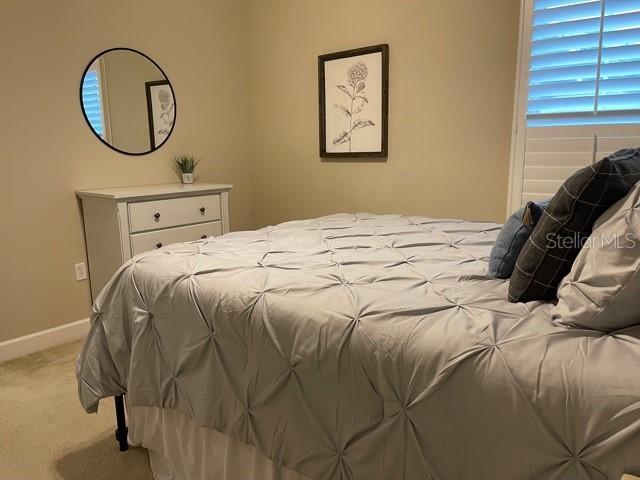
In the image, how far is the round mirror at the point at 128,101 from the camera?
3.17 meters

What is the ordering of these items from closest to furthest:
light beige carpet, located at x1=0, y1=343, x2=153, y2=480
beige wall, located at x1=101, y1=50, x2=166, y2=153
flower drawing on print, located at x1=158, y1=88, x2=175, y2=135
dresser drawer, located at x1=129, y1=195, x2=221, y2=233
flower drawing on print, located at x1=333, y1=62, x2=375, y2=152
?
1. light beige carpet, located at x1=0, y1=343, x2=153, y2=480
2. dresser drawer, located at x1=129, y1=195, x2=221, y2=233
3. beige wall, located at x1=101, y1=50, x2=166, y2=153
4. flower drawing on print, located at x1=333, y1=62, x2=375, y2=152
5. flower drawing on print, located at x1=158, y1=88, x2=175, y2=135

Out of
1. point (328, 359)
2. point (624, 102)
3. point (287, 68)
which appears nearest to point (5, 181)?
point (287, 68)

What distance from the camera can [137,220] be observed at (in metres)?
2.96

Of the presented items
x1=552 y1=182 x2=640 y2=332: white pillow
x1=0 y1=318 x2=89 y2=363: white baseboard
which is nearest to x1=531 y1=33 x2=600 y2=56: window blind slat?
x1=552 y1=182 x2=640 y2=332: white pillow

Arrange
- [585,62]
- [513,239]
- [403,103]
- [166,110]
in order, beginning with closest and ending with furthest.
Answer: [513,239] → [585,62] → [403,103] → [166,110]

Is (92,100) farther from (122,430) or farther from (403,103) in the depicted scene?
(122,430)

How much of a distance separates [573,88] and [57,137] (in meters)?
2.94

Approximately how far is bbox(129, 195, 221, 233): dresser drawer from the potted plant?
374mm

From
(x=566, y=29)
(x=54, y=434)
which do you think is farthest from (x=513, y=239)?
(x=54, y=434)

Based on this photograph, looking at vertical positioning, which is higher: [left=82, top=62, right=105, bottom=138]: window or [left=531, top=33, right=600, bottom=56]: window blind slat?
[left=531, top=33, right=600, bottom=56]: window blind slat

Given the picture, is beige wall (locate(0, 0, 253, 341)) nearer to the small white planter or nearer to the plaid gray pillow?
the small white planter

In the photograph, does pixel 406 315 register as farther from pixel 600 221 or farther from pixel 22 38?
pixel 22 38

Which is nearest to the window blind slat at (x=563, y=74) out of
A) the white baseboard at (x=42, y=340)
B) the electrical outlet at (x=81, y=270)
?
the electrical outlet at (x=81, y=270)

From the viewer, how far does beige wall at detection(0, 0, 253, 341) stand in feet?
9.30
